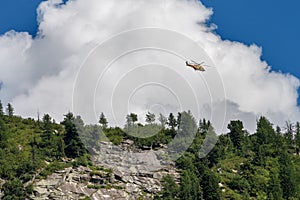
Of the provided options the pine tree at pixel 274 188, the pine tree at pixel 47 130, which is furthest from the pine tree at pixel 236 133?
the pine tree at pixel 47 130

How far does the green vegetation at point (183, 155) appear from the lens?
134 m

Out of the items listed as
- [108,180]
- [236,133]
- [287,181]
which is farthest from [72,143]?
[287,181]

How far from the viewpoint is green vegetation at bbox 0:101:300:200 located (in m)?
134

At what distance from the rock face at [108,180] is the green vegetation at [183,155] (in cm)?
185

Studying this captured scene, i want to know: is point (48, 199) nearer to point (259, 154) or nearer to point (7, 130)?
point (7, 130)

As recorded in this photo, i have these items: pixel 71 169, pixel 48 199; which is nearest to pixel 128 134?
pixel 71 169

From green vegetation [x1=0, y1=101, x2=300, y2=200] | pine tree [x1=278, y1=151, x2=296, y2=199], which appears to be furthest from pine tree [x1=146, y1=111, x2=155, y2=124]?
pine tree [x1=278, y1=151, x2=296, y2=199]

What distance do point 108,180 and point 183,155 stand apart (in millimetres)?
27652

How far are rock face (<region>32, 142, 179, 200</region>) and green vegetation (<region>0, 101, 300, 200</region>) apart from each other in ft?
6.08

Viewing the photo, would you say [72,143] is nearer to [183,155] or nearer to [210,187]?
[183,155]

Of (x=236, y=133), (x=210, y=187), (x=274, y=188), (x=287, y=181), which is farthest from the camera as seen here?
(x=236, y=133)

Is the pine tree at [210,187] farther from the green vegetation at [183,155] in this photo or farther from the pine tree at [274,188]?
the pine tree at [274,188]

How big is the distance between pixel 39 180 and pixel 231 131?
7232 centimetres

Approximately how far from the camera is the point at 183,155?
162625mm
